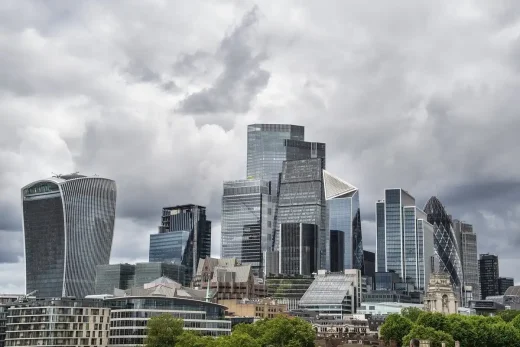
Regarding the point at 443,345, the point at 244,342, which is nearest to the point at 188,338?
the point at 244,342

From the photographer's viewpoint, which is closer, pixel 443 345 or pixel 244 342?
pixel 244 342

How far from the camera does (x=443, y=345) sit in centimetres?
19900

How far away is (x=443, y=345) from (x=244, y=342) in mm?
49980

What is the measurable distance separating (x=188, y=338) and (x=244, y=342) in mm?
16325

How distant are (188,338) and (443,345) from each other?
59694 millimetres

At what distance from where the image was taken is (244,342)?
18062 cm

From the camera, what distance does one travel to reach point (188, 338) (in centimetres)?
19075

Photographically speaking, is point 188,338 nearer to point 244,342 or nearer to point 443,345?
point 244,342
